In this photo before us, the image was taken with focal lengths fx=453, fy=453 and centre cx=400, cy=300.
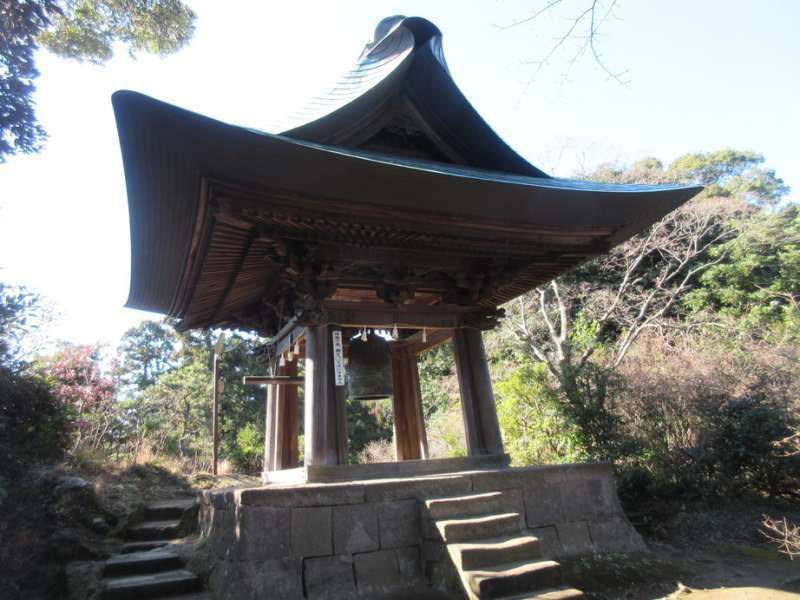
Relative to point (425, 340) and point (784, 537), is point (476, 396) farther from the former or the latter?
point (784, 537)

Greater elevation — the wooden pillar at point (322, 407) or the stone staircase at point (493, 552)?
the wooden pillar at point (322, 407)

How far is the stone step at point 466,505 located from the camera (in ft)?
12.6

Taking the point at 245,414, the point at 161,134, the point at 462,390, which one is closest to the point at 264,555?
the point at 462,390

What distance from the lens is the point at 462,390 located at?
556 cm

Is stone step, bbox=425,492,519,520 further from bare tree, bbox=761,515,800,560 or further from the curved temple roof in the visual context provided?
bare tree, bbox=761,515,800,560

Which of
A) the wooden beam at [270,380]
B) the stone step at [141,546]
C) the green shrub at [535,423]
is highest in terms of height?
the wooden beam at [270,380]

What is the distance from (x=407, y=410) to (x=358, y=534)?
9.50 feet

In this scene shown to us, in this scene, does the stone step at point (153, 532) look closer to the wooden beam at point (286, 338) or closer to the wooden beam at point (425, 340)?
the wooden beam at point (286, 338)

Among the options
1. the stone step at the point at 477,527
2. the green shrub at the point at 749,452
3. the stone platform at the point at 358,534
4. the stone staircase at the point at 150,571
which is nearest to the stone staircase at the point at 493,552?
the stone step at the point at 477,527

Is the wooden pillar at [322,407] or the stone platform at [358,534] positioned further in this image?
the wooden pillar at [322,407]

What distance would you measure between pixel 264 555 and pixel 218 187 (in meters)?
2.92

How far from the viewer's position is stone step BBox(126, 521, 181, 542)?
6441 millimetres

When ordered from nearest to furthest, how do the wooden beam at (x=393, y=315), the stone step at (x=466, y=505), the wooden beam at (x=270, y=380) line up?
1. the stone step at (x=466, y=505)
2. the wooden beam at (x=393, y=315)
3. the wooden beam at (x=270, y=380)

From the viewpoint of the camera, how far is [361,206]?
4.26m
